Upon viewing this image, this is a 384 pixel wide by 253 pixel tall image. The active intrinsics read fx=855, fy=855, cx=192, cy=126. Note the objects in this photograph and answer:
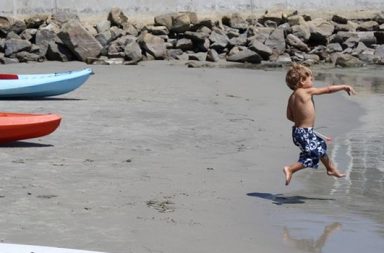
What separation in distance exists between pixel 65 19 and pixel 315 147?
2341 centimetres

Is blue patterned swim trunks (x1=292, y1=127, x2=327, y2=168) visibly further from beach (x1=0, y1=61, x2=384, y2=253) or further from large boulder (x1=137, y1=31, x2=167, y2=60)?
large boulder (x1=137, y1=31, x2=167, y2=60)

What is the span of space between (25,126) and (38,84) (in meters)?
4.64

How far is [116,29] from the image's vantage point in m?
27.8

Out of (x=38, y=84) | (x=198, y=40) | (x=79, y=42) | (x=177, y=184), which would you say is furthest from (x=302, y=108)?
(x=198, y=40)

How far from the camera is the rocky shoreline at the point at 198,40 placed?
23734 mm

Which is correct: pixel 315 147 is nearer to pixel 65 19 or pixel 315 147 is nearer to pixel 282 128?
pixel 282 128

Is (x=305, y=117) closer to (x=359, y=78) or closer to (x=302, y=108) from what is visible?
(x=302, y=108)

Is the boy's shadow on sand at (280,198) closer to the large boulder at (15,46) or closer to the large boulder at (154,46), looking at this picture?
the large boulder at (154,46)

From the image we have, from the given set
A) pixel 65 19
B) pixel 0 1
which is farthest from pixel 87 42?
pixel 0 1

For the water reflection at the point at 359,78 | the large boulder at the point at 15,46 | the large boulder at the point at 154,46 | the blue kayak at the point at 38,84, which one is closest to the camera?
the blue kayak at the point at 38,84

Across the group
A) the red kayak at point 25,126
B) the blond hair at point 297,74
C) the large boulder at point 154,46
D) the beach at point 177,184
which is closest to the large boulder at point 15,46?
the large boulder at point 154,46

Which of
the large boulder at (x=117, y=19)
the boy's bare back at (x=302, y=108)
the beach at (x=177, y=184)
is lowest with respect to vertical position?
the large boulder at (x=117, y=19)

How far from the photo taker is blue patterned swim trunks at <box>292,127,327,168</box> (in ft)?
23.2

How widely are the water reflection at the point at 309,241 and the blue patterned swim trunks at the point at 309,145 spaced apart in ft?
3.49
